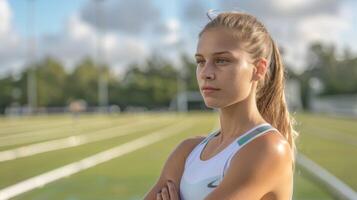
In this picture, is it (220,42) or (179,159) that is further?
(179,159)

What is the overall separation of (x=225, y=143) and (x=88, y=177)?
9862 millimetres

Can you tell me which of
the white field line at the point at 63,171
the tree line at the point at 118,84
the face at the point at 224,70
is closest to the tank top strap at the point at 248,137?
the face at the point at 224,70

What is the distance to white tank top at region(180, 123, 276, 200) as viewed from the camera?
2.16 metres

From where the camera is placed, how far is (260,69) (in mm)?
2328

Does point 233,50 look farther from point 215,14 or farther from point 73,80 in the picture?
point 73,80

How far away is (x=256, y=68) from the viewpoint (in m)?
2.31

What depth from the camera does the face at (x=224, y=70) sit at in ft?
7.24

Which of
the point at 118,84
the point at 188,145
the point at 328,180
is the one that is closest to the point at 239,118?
the point at 188,145

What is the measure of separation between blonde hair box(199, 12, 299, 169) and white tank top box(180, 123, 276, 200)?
201 millimetres

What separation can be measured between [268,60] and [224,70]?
0.83ft

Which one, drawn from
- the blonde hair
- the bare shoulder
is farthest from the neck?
the bare shoulder

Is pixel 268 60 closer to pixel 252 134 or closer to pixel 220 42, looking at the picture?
pixel 220 42

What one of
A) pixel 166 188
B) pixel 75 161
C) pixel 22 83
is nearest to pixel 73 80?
pixel 22 83

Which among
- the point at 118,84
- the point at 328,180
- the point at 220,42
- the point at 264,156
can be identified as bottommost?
the point at 118,84
